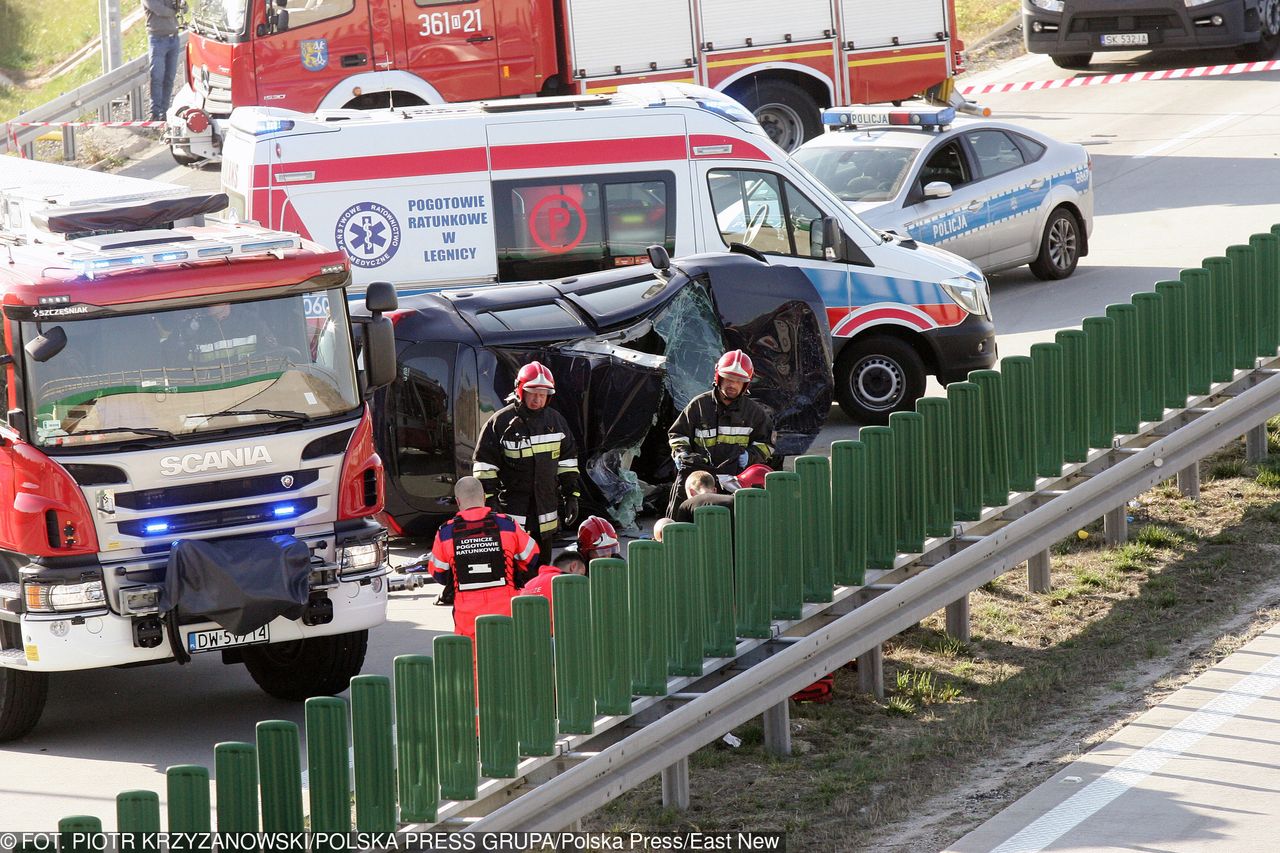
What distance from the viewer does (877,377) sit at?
Result: 14500mm

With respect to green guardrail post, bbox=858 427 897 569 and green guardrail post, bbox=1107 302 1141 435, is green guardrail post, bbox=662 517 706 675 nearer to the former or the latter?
green guardrail post, bbox=858 427 897 569

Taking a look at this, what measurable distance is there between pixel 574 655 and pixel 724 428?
4.05 metres

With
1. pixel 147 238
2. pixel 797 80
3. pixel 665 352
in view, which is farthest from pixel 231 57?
pixel 147 238

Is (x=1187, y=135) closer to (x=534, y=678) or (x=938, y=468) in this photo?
(x=938, y=468)

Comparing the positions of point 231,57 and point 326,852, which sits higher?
point 231,57

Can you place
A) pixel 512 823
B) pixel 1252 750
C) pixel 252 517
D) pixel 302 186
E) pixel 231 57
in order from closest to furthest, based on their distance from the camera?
1. pixel 512 823
2. pixel 1252 750
3. pixel 252 517
4. pixel 302 186
5. pixel 231 57

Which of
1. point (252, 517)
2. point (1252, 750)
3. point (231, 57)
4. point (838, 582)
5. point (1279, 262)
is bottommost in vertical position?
point (1252, 750)

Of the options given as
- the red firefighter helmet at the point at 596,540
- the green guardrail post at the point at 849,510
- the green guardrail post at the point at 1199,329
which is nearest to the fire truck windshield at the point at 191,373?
the red firefighter helmet at the point at 596,540

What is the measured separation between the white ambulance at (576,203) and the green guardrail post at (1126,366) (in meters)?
3.03

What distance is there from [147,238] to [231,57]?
421 inches

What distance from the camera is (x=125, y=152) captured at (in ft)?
78.9

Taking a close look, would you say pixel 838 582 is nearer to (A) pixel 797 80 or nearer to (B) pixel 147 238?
(B) pixel 147 238

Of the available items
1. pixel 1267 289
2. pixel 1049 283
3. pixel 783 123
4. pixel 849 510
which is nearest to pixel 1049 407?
pixel 849 510

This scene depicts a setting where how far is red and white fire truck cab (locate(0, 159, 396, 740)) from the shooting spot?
8.64 m
